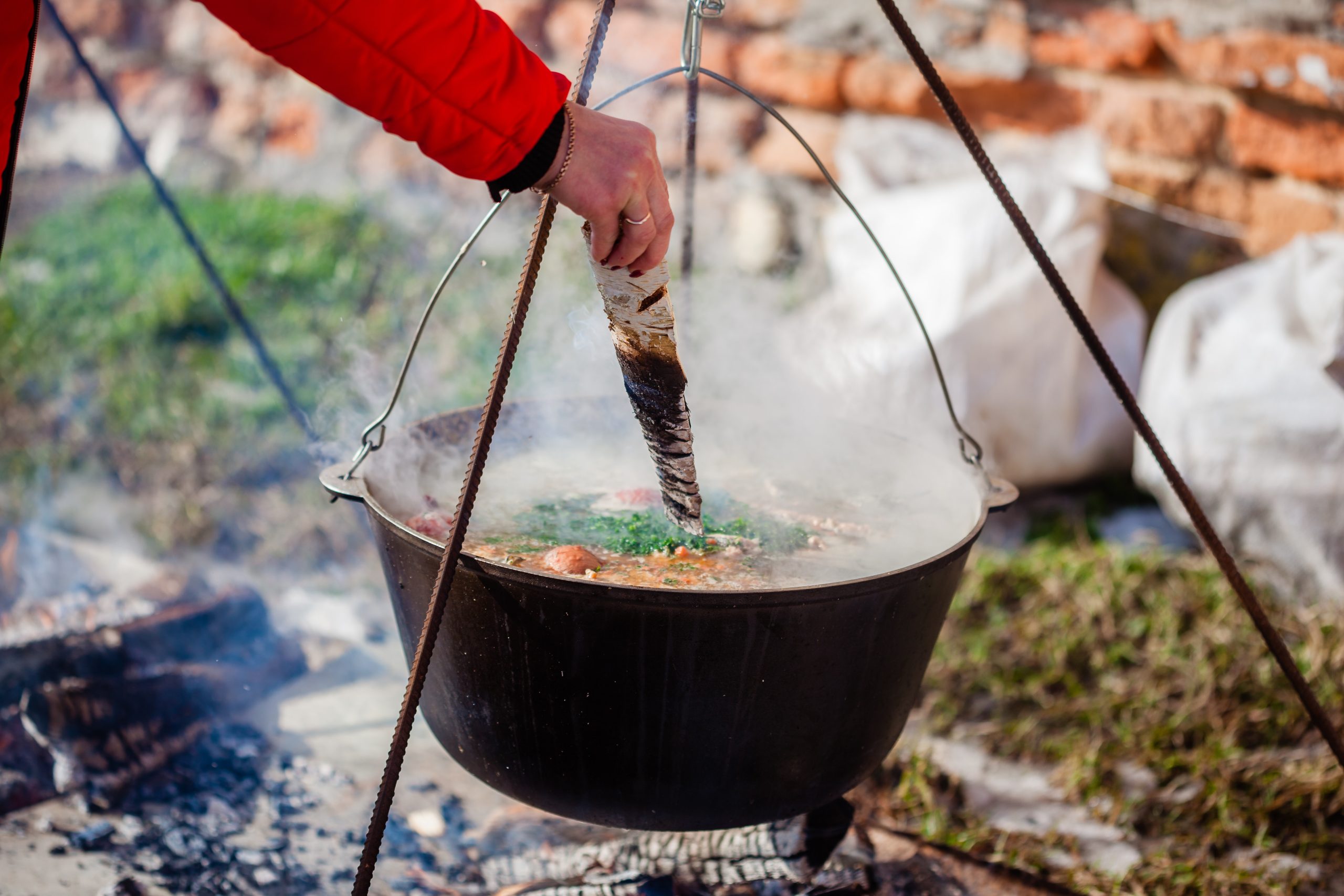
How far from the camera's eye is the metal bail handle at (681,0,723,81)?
188 cm

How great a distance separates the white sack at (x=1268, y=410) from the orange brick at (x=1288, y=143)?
0.30 m

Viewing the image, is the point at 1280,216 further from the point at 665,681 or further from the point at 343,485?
the point at 343,485

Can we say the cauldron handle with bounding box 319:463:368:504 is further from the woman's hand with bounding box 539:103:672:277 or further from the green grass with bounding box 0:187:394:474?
the green grass with bounding box 0:187:394:474

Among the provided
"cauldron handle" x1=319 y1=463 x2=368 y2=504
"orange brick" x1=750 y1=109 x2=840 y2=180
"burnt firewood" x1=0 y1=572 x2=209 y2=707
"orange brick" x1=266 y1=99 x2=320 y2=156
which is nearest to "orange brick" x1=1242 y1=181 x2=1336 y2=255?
"orange brick" x1=750 y1=109 x2=840 y2=180

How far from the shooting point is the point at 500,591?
163 cm

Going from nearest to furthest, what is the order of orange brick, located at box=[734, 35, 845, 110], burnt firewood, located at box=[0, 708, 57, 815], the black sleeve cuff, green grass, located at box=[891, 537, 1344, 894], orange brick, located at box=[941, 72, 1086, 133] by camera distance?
the black sleeve cuff
burnt firewood, located at box=[0, 708, 57, 815]
green grass, located at box=[891, 537, 1344, 894]
orange brick, located at box=[941, 72, 1086, 133]
orange brick, located at box=[734, 35, 845, 110]

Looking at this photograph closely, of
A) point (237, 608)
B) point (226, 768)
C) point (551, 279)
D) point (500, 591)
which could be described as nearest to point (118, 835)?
point (226, 768)

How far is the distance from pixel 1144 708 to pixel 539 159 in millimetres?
2753

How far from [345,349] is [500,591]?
347cm

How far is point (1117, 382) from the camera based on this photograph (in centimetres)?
208

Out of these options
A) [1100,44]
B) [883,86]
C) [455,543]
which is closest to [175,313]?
[883,86]

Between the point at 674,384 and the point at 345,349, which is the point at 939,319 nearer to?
the point at 674,384

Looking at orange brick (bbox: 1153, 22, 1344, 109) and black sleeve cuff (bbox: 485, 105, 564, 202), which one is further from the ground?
Result: orange brick (bbox: 1153, 22, 1344, 109)

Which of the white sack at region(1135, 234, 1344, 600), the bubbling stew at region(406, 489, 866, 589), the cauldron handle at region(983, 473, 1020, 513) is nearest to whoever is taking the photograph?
the bubbling stew at region(406, 489, 866, 589)
